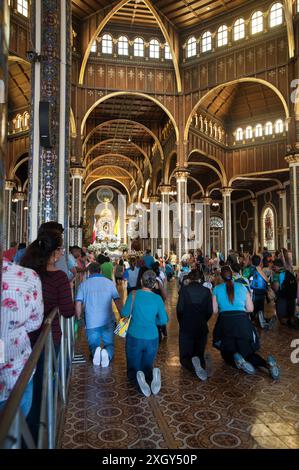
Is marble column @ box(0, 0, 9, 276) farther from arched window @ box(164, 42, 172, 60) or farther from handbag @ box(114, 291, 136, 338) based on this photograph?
arched window @ box(164, 42, 172, 60)

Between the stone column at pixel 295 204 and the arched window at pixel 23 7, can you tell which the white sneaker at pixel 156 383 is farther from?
the arched window at pixel 23 7

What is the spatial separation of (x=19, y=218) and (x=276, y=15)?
61.5ft

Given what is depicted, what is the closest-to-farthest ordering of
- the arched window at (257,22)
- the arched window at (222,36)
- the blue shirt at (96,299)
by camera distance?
the blue shirt at (96,299), the arched window at (257,22), the arched window at (222,36)

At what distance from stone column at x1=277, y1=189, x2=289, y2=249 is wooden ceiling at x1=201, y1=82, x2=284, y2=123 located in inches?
247

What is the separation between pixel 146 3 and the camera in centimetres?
1791

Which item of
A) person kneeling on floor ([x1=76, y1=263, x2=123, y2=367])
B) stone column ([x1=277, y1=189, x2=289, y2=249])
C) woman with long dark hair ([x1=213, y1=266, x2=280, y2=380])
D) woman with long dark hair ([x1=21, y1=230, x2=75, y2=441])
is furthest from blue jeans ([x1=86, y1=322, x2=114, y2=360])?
stone column ([x1=277, y1=189, x2=289, y2=249])

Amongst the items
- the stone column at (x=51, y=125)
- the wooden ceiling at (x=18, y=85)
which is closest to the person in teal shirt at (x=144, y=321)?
the stone column at (x=51, y=125)

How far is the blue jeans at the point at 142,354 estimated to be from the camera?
4490 mm

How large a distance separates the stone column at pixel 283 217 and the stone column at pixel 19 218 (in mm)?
18208

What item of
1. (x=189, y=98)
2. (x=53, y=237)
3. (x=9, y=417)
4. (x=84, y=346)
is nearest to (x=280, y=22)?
(x=189, y=98)

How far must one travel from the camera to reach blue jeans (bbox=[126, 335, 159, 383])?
177 inches

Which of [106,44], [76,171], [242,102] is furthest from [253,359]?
[242,102]

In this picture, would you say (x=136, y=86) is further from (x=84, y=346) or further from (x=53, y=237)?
(x=53, y=237)

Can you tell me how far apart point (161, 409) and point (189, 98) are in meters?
18.6
